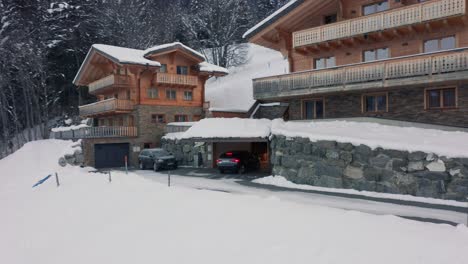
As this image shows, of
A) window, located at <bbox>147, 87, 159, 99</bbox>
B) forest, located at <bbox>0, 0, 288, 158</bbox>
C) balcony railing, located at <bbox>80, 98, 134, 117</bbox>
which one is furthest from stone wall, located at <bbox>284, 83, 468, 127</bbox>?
forest, located at <bbox>0, 0, 288, 158</bbox>

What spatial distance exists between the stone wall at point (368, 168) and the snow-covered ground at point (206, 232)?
4.77 metres

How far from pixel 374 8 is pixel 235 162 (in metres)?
13.4

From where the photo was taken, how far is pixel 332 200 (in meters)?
14.2

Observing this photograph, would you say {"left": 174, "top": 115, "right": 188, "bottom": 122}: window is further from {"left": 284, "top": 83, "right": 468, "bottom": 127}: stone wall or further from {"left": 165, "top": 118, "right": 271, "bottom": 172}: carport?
{"left": 284, "top": 83, "right": 468, "bottom": 127}: stone wall

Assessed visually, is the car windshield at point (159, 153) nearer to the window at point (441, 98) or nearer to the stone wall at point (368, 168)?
the stone wall at point (368, 168)

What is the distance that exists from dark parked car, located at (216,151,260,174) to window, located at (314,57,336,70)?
8155 mm

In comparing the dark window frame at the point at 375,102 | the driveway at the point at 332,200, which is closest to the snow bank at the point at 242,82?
the driveway at the point at 332,200

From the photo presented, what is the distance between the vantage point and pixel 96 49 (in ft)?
111

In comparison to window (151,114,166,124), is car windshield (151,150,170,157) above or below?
below

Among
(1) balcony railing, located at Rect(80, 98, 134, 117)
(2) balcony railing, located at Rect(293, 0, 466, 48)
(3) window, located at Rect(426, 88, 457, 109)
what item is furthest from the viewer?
(1) balcony railing, located at Rect(80, 98, 134, 117)

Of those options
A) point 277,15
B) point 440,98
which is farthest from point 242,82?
point 440,98

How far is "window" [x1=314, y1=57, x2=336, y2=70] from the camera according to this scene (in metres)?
23.5

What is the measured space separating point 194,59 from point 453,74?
82.5 feet

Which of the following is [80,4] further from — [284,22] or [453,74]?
[453,74]
